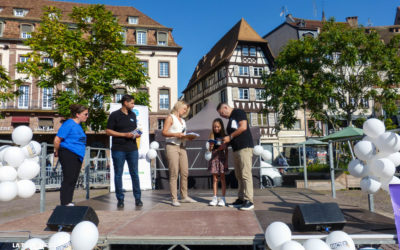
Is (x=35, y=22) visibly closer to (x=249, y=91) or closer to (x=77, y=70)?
(x=77, y=70)

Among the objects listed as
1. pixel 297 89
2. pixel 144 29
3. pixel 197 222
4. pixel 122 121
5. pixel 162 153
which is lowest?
pixel 197 222

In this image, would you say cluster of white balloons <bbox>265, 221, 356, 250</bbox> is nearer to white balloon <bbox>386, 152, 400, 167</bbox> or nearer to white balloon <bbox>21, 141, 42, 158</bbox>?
white balloon <bbox>386, 152, 400, 167</bbox>

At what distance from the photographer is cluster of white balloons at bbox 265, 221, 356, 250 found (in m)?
2.13

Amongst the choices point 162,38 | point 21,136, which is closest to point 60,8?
point 162,38

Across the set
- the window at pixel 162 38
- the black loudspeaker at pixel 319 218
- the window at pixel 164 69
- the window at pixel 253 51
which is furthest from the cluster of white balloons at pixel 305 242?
the window at pixel 162 38

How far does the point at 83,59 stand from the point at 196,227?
1234cm

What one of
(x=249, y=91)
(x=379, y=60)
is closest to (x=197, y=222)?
(x=379, y=60)

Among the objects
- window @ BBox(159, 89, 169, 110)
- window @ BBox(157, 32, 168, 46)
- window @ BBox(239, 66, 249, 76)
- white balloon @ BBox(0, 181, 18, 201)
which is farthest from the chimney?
white balloon @ BBox(0, 181, 18, 201)

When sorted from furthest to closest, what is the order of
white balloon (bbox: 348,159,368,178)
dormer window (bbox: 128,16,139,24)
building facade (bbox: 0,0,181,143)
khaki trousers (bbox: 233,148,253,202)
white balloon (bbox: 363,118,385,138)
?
dormer window (bbox: 128,16,139,24), building facade (bbox: 0,0,181,143), khaki trousers (bbox: 233,148,253,202), white balloon (bbox: 348,159,368,178), white balloon (bbox: 363,118,385,138)

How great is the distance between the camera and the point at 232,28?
3391cm

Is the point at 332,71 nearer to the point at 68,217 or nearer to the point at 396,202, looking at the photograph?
the point at 396,202

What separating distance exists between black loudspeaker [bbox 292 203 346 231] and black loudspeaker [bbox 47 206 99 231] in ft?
6.88

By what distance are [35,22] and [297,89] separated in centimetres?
2573

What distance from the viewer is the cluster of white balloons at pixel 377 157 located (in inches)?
125
